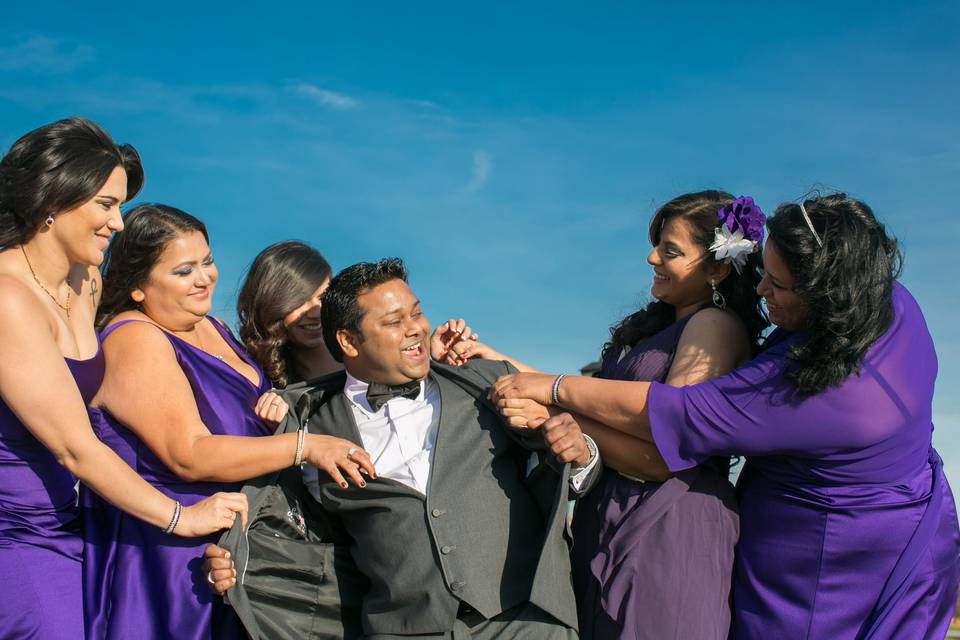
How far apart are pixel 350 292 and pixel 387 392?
0.48 metres

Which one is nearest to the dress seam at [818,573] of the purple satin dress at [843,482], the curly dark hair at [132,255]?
the purple satin dress at [843,482]

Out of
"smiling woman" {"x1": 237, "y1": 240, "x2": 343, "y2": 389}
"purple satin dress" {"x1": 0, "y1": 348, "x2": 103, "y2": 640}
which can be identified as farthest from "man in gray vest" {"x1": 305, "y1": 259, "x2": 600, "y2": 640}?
"purple satin dress" {"x1": 0, "y1": 348, "x2": 103, "y2": 640}

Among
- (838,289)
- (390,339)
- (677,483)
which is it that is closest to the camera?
(838,289)

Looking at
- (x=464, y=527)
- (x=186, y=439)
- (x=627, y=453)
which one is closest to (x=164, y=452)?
(x=186, y=439)

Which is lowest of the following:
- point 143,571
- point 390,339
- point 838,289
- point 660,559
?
point 143,571

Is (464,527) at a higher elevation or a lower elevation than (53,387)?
lower

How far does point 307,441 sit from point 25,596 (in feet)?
4.06

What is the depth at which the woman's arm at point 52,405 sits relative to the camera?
13.0 ft

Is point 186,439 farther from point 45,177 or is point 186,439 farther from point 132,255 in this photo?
point 45,177

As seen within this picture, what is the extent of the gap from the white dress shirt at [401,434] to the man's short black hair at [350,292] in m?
0.25

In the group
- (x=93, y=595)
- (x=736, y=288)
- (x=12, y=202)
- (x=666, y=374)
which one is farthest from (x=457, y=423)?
(x=12, y=202)

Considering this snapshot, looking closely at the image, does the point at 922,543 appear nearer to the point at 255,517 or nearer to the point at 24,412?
the point at 255,517

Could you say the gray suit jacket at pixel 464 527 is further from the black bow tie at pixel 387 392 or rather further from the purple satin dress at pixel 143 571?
the purple satin dress at pixel 143 571

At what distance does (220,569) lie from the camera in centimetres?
427
